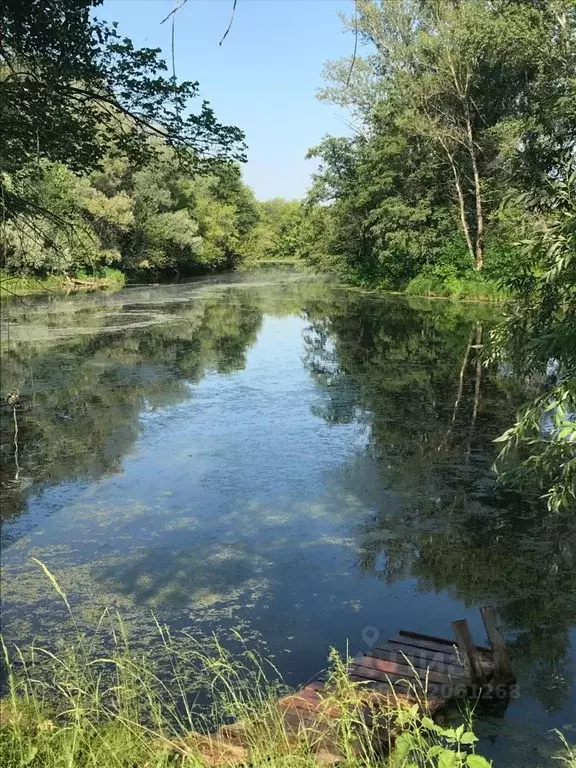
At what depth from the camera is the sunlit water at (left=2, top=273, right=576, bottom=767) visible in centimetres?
473

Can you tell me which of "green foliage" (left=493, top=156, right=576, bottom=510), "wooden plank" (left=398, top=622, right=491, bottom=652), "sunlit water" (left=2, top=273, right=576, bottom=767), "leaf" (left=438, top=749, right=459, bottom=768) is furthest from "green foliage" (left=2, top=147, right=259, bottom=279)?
"leaf" (left=438, top=749, right=459, bottom=768)

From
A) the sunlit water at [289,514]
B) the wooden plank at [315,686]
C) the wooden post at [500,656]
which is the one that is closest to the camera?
the wooden plank at [315,686]

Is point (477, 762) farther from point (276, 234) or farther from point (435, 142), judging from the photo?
point (276, 234)

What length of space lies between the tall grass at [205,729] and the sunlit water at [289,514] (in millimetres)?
540

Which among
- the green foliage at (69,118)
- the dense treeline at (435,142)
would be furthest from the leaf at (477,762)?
the dense treeline at (435,142)

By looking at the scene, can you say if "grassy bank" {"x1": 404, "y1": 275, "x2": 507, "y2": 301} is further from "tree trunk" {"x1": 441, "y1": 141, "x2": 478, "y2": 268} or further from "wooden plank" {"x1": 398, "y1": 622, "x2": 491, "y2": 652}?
"wooden plank" {"x1": 398, "y1": 622, "x2": 491, "y2": 652}

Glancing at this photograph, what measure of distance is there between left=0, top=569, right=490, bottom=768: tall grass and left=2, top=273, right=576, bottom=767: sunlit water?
1.77 ft

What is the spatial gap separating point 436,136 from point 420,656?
76.3 feet

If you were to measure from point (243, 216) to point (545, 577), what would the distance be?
2250 inches

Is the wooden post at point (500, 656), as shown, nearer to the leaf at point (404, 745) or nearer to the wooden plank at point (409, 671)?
the wooden plank at point (409, 671)

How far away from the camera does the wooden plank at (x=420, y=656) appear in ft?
12.9

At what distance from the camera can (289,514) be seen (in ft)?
21.9

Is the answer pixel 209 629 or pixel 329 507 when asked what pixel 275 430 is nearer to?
pixel 329 507

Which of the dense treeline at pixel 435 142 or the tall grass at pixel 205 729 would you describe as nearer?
the tall grass at pixel 205 729
